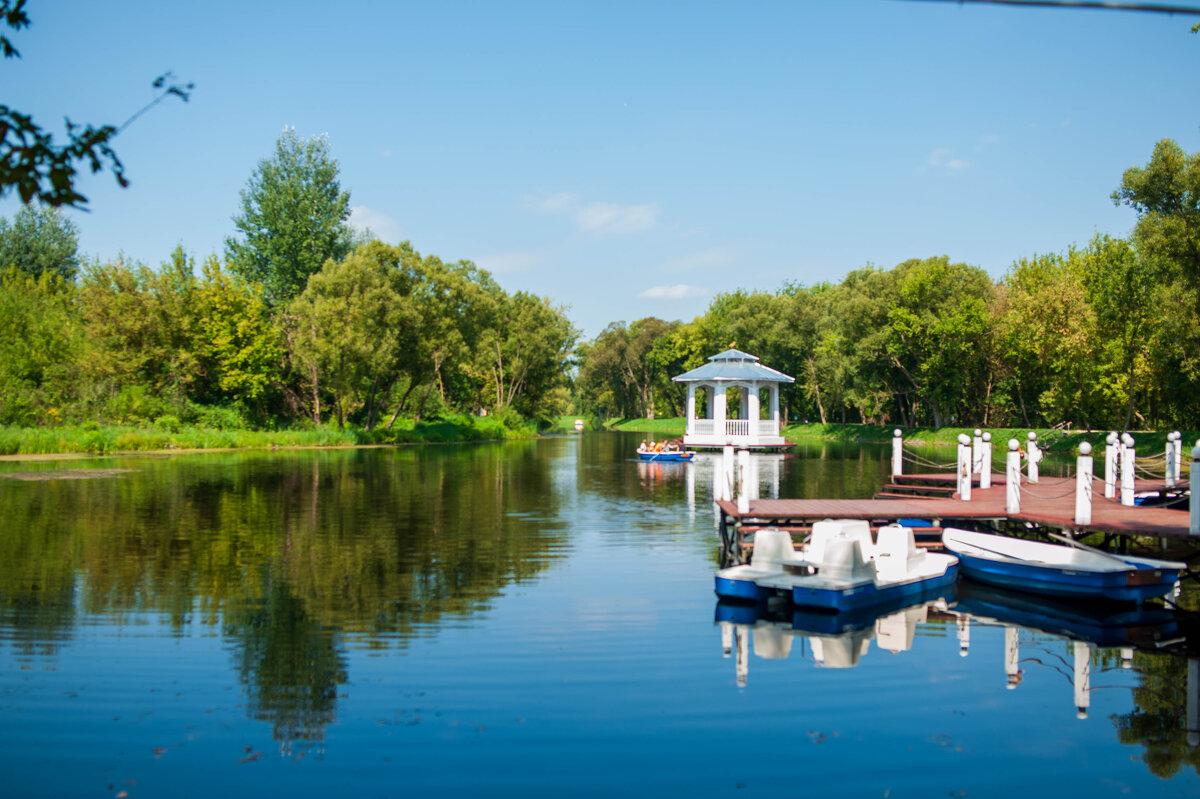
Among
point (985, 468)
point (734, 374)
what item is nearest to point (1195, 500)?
point (985, 468)

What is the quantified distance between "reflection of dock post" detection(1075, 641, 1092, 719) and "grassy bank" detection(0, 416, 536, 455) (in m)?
38.6

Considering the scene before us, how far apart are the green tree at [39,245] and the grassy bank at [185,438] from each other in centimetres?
2457

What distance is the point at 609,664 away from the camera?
859 cm

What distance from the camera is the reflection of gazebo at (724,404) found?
151 feet

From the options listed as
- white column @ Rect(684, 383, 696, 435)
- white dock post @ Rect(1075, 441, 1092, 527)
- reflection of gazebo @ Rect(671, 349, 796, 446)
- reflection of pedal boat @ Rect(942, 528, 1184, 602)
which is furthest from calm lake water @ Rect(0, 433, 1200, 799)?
white column @ Rect(684, 383, 696, 435)

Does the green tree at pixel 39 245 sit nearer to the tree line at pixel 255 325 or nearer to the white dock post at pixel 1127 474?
Answer: the tree line at pixel 255 325

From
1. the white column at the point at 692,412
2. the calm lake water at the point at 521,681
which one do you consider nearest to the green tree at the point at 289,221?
the white column at the point at 692,412

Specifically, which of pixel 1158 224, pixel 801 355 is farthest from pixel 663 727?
pixel 801 355

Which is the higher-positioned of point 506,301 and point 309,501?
point 506,301

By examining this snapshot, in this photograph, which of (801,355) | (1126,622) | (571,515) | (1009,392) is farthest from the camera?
(801,355)

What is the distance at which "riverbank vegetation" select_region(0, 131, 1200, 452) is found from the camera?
127 ft

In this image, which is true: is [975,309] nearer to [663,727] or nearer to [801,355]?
[801,355]

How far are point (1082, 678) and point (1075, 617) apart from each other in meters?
3.06

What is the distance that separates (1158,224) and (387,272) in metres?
37.6
